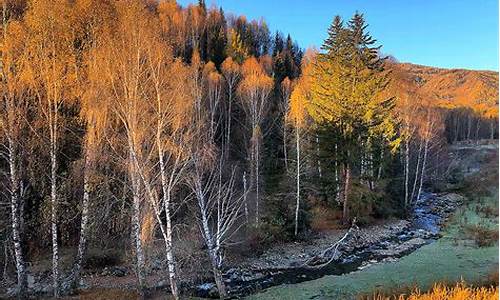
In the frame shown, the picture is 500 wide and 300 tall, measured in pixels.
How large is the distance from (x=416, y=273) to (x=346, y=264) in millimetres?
3779

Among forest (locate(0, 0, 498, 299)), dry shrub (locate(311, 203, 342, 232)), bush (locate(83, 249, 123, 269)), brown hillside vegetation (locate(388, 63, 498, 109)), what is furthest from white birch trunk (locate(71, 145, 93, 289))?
dry shrub (locate(311, 203, 342, 232))

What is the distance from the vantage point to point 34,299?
42.7ft

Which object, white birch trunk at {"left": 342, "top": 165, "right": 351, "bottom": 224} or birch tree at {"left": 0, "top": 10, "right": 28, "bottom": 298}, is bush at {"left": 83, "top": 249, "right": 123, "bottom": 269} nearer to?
birch tree at {"left": 0, "top": 10, "right": 28, "bottom": 298}

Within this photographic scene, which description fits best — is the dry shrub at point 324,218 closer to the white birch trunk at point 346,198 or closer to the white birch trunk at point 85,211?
the white birch trunk at point 346,198

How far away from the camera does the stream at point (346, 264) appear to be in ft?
50.7

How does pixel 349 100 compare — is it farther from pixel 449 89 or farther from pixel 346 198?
pixel 449 89

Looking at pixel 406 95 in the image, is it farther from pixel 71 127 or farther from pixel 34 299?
pixel 34 299

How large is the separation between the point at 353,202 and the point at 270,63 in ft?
96.6

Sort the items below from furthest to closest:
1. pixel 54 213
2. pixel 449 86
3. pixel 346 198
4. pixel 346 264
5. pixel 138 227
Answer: pixel 449 86, pixel 346 198, pixel 346 264, pixel 54 213, pixel 138 227

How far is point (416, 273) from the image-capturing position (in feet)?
49.7

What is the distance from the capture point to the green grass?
43.1 ft

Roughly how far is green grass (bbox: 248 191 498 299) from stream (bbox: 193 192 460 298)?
788 mm

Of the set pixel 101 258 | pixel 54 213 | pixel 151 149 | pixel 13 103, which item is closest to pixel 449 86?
pixel 101 258

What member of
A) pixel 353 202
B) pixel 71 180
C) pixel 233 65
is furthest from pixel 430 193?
pixel 71 180
